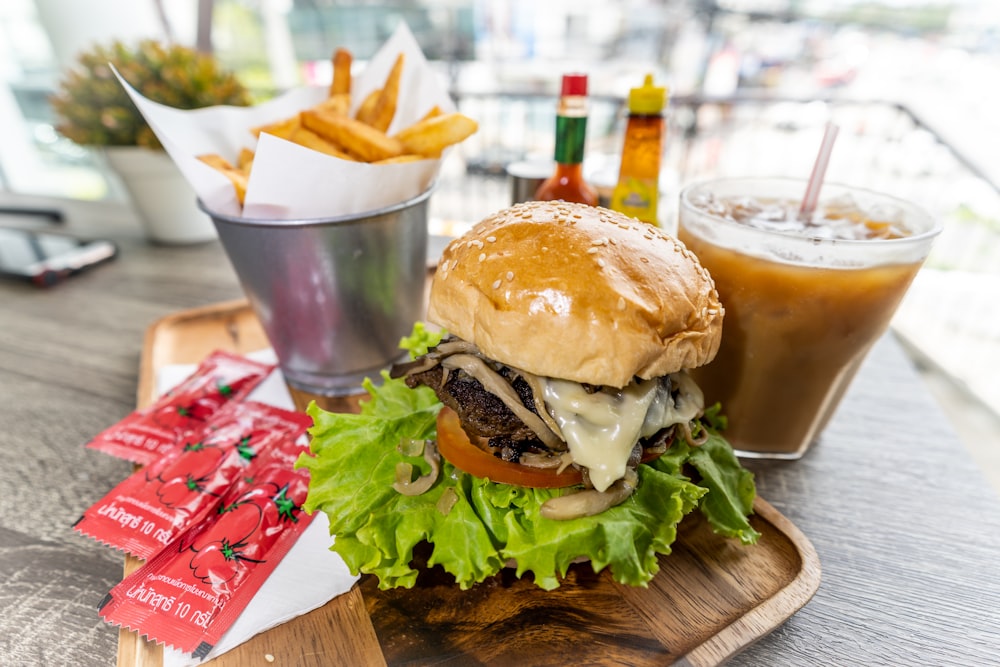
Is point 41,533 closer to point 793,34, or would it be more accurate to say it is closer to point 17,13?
point 17,13

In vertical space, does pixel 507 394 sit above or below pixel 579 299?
below

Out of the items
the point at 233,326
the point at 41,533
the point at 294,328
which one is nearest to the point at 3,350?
the point at 233,326

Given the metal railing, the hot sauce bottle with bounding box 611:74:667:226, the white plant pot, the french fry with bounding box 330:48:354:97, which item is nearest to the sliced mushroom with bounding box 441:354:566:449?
the hot sauce bottle with bounding box 611:74:667:226

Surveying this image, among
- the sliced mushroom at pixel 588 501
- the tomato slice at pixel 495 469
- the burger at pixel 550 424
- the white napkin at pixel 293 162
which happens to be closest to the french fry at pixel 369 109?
the white napkin at pixel 293 162

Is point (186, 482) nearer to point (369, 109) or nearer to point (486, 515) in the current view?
point (486, 515)

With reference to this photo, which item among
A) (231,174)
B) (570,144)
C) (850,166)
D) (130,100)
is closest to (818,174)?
(570,144)

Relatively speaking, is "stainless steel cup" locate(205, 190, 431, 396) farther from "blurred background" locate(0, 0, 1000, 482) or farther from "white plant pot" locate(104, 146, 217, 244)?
"blurred background" locate(0, 0, 1000, 482)
